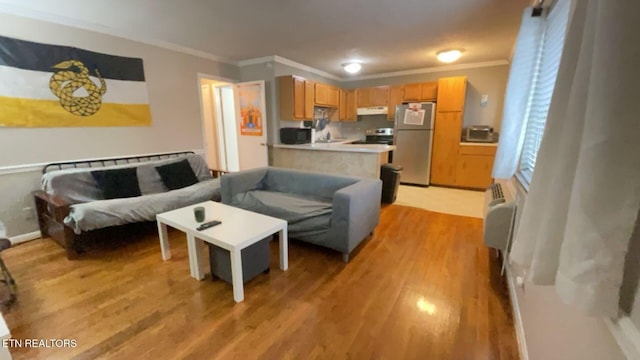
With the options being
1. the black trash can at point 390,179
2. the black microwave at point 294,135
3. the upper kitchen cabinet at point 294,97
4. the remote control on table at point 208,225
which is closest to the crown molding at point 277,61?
the upper kitchen cabinet at point 294,97

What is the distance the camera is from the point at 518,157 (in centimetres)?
207

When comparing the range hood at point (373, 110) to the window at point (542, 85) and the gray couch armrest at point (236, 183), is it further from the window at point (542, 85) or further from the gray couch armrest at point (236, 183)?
the window at point (542, 85)

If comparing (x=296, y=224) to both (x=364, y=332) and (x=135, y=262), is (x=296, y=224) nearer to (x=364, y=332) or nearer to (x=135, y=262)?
(x=364, y=332)

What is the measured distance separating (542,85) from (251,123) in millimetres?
3962

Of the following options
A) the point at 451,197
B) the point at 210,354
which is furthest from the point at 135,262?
the point at 451,197

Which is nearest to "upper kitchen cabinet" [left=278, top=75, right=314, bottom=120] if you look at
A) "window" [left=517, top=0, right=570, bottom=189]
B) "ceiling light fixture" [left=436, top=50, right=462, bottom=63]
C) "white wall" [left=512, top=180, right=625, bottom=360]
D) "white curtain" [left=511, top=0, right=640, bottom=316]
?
"ceiling light fixture" [left=436, top=50, right=462, bottom=63]

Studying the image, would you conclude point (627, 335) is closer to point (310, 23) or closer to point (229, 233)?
point (229, 233)

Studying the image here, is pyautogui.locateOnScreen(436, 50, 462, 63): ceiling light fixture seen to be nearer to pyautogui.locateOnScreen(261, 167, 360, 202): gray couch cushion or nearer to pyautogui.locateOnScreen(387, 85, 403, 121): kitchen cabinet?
pyautogui.locateOnScreen(387, 85, 403, 121): kitchen cabinet

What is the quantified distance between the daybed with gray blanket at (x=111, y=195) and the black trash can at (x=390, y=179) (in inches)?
95.2

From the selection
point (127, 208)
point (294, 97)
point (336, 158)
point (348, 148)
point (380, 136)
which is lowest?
point (127, 208)

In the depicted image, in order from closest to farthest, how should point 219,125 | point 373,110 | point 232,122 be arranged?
1. point 232,122
2. point 219,125
3. point 373,110

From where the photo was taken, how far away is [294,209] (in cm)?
259

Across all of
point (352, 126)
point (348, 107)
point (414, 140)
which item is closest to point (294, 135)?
point (348, 107)

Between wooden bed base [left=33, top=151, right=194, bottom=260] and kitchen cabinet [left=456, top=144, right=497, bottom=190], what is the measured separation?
5.10 m
